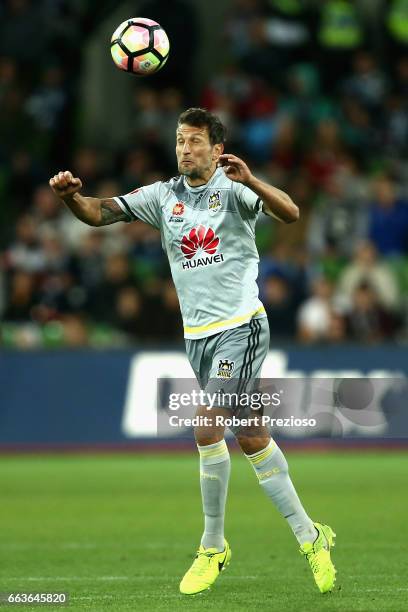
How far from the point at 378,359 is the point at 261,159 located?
198 inches

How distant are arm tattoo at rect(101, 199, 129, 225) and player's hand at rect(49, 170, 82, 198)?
33 cm

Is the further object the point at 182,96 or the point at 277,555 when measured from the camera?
the point at 182,96

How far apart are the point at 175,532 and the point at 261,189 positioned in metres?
4.06

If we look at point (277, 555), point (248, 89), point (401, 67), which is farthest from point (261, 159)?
point (277, 555)

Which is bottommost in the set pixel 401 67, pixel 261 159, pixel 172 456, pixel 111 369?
pixel 172 456

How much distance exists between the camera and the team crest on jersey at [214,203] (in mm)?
7797

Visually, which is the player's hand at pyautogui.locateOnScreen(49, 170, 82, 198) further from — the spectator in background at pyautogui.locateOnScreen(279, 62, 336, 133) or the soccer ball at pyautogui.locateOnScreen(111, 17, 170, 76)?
the spectator in background at pyautogui.locateOnScreen(279, 62, 336, 133)

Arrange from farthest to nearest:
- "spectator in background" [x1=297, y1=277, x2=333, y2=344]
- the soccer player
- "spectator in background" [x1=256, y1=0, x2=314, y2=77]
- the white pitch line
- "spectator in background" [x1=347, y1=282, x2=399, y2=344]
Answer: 1. "spectator in background" [x1=256, y1=0, x2=314, y2=77]
2. "spectator in background" [x1=347, y1=282, x2=399, y2=344]
3. "spectator in background" [x1=297, y1=277, x2=333, y2=344]
4. the white pitch line
5. the soccer player

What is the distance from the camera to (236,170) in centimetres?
717

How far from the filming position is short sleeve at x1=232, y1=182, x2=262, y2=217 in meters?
7.61

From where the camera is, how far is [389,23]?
22188mm

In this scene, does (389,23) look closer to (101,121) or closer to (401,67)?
(401,67)

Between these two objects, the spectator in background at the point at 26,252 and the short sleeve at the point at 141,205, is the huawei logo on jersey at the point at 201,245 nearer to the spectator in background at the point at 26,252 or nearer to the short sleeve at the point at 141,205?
the short sleeve at the point at 141,205

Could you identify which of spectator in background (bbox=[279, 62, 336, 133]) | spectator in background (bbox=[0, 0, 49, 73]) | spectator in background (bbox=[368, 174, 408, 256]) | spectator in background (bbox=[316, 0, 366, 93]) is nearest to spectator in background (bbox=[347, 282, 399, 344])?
spectator in background (bbox=[368, 174, 408, 256])
